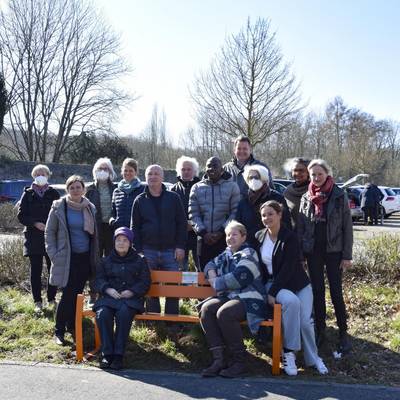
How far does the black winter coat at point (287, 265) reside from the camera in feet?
16.5

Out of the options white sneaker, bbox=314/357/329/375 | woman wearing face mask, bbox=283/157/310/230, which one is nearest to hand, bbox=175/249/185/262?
woman wearing face mask, bbox=283/157/310/230

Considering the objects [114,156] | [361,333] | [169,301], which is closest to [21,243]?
[169,301]

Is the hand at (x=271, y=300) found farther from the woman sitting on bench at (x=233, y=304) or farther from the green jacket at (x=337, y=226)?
the green jacket at (x=337, y=226)

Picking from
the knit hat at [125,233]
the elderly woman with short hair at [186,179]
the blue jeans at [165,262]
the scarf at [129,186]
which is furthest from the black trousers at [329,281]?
the scarf at [129,186]

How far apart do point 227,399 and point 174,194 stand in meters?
2.46

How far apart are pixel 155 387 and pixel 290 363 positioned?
1319 millimetres

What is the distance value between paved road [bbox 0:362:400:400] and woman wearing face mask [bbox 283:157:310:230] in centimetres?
180

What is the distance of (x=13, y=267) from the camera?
8.04m

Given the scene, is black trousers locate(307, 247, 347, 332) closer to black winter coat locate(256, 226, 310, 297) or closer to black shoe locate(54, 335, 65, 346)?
black winter coat locate(256, 226, 310, 297)

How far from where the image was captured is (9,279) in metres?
8.00

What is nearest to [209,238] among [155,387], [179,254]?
[179,254]

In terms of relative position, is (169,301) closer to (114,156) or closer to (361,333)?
(361,333)

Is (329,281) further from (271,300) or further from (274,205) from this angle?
(274,205)

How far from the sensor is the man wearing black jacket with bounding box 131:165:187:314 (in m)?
5.84
